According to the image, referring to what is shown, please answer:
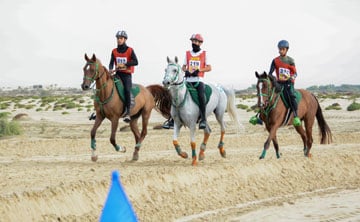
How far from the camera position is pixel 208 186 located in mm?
13523

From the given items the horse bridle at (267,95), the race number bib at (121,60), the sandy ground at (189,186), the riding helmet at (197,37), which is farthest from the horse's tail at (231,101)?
the race number bib at (121,60)

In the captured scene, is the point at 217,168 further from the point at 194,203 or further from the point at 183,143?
the point at 183,143

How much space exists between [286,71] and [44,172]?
6.86 meters

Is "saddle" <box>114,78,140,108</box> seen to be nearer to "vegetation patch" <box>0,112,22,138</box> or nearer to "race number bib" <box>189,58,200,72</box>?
"race number bib" <box>189,58,200,72</box>

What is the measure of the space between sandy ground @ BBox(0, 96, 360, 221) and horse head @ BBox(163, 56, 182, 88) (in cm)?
197

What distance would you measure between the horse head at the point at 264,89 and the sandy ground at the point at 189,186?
1.49 m

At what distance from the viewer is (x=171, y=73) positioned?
1438 centimetres

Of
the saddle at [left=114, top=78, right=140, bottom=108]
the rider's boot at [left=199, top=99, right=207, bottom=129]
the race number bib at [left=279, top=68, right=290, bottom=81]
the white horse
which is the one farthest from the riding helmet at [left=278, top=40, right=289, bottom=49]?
the saddle at [left=114, top=78, right=140, bottom=108]

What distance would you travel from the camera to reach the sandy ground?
1100cm

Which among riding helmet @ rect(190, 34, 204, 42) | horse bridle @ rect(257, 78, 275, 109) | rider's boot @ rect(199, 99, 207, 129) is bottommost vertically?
rider's boot @ rect(199, 99, 207, 129)

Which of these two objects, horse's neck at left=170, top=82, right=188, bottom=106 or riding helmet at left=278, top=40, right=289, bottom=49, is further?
riding helmet at left=278, top=40, right=289, bottom=49

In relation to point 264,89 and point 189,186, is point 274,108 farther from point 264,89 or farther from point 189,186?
point 189,186

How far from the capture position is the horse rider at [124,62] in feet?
51.3

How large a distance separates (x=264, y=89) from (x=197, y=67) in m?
1.76
